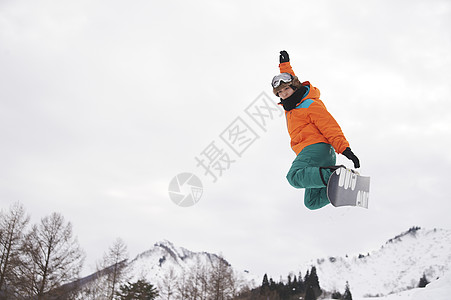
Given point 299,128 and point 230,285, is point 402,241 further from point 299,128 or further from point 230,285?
point 299,128

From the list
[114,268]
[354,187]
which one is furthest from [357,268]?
[354,187]

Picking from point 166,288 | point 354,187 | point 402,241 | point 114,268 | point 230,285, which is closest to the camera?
point 354,187

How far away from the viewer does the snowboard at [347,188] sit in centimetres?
360

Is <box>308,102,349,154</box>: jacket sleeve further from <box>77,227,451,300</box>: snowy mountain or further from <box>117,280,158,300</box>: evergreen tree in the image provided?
<box>77,227,451,300</box>: snowy mountain

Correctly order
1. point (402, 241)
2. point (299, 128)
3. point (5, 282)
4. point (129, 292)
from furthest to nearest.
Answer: point (402, 241) < point (129, 292) < point (5, 282) < point (299, 128)

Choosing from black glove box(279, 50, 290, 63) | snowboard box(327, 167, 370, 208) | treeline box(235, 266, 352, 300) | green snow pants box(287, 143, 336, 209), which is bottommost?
snowboard box(327, 167, 370, 208)

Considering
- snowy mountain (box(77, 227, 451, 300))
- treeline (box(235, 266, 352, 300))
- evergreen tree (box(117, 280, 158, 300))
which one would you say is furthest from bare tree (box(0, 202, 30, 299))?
snowy mountain (box(77, 227, 451, 300))

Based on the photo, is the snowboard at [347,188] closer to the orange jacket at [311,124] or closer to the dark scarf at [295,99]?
the orange jacket at [311,124]

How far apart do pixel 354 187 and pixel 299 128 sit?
91 centimetres

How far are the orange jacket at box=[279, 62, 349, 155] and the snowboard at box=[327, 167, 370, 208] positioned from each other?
0.92 feet

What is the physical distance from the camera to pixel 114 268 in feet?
75.8

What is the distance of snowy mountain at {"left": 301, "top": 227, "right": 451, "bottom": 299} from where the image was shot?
5276 inches

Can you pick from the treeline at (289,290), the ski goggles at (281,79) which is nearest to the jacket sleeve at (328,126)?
the ski goggles at (281,79)

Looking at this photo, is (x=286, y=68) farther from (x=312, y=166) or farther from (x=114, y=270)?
(x=114, y=270)
